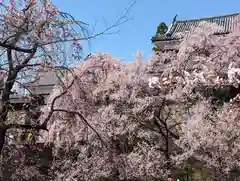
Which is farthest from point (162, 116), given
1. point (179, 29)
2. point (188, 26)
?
point (188, 26)

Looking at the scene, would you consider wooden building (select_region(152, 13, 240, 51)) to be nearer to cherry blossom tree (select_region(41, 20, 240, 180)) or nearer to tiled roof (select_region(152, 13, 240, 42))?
tiled roof (select_region(152, 13, 240, 42))

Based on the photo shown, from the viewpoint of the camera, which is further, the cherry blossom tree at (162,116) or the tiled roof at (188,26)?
the tiled roof at (188,26)

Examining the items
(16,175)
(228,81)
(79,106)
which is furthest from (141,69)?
(79,106)

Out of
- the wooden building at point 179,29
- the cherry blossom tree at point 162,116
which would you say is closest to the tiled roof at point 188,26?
the wooden building at point 179,29

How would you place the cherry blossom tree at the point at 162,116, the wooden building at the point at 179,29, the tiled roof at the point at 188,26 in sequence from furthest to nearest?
1. the tiled roof at the point at 188,26
2. the wooden building at the point at 179,29
3. the cherry blossom tree at the point at 162,116

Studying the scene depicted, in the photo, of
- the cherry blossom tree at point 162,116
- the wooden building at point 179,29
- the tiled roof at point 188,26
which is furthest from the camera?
the tiled roof at point 188,26

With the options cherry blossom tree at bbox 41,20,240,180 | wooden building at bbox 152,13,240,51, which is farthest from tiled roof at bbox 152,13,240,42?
cherry blossom tree at bbox 41,20,240,180

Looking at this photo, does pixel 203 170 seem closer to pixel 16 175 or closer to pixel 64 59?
pixel 16 175

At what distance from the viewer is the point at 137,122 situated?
1012 cm

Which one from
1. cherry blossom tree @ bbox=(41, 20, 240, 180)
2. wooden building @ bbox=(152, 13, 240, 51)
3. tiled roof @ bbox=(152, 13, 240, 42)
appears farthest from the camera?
tiled roof @ bbox=(152, 13, 240, 42)

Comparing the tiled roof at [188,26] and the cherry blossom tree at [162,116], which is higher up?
the tiled roof at [188,26]

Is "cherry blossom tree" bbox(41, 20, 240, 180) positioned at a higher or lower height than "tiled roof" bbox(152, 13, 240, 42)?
lower

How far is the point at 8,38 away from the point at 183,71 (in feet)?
22.7

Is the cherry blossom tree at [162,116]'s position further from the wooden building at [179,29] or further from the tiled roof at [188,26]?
the tiled roof at [188,26]
